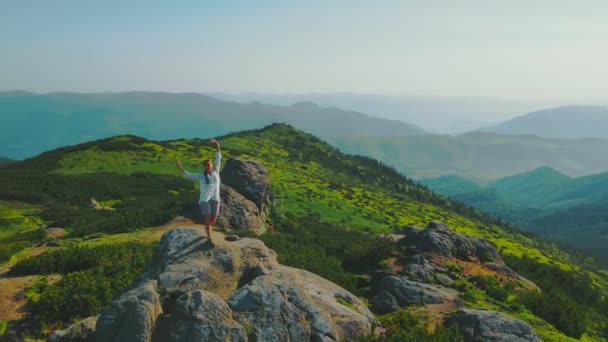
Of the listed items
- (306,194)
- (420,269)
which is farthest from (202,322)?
(306,194)

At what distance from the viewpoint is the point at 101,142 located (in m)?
100

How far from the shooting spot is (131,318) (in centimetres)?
1337

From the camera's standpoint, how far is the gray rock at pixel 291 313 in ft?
47.2

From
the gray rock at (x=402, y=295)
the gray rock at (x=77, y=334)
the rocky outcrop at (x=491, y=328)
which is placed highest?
the gray rock at (x=77, y=334)

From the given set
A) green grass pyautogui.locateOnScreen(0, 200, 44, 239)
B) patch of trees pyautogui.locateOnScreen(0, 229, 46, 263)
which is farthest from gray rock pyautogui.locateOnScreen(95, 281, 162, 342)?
green grass pyautogui.locateOnScreen(0, 200, 44, 239)

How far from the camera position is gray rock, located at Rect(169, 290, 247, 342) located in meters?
13.1

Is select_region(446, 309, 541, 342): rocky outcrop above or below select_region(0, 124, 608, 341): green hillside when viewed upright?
above

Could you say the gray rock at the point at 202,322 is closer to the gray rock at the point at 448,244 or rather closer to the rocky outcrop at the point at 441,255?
the rocky outcrop at the point at 441,255

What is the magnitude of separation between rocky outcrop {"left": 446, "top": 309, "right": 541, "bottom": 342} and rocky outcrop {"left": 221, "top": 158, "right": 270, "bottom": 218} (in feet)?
113

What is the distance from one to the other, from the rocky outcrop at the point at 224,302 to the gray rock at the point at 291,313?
0.11 ft

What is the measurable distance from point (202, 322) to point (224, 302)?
4.52 feet

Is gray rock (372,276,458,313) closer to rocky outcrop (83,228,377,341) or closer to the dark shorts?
rocky outcrop (83,228,377,341)

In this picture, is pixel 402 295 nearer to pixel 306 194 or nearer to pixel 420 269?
pixel 420 269

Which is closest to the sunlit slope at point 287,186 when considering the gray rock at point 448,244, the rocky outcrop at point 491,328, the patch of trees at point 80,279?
the patch of trees at point 80,279
